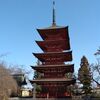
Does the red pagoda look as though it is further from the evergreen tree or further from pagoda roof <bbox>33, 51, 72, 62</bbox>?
the evergreen tree

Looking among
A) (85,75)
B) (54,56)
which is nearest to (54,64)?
(54,56)

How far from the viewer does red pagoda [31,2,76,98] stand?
54.8 m

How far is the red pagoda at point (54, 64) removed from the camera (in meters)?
54.8

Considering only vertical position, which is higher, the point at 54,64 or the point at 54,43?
the point at 54,43

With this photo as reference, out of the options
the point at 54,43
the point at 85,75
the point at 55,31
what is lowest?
the point at 85,75

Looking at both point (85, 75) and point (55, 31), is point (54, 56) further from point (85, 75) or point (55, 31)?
point (85, 75)

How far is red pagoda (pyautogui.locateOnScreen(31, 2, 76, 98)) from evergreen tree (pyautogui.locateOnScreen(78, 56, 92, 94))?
8692 millimetres

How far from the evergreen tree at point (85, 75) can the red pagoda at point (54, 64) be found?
869cm

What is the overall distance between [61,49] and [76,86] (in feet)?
50.9

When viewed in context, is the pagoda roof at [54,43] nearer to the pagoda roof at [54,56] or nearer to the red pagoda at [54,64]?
the red pagoda at [54,64]

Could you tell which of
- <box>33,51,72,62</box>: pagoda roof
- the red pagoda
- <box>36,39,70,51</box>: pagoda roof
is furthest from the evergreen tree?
<box>36,39,70,51</box>: pagoda roof

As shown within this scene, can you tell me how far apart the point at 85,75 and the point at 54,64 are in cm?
1387

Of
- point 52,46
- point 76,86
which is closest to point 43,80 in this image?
point 52,46

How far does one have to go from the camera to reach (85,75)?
68.5 meters
